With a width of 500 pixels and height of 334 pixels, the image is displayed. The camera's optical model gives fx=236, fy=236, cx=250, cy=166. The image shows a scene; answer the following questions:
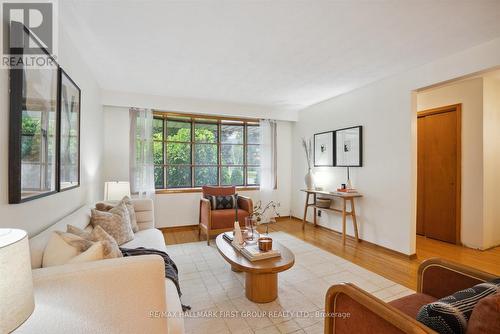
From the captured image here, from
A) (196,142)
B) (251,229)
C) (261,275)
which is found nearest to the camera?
(261,275)

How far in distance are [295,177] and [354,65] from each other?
9.59 ft

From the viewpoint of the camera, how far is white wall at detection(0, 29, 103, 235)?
1253 millimetres

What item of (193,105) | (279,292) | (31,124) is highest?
(193,105)

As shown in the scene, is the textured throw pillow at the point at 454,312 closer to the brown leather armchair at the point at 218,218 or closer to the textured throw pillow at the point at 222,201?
the brown leather armchair at the point at 218,218

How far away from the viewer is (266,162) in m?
5.14

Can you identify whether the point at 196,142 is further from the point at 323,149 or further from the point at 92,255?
the point at 92,255

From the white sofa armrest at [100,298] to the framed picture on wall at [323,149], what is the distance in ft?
12.3

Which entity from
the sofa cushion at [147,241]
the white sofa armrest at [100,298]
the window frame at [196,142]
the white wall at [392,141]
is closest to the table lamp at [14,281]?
the white sofa armrest at [100,298]

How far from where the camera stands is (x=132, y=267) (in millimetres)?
1145

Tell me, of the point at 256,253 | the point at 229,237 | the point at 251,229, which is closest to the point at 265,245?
the point at 256,253

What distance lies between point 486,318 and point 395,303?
27.5 inches

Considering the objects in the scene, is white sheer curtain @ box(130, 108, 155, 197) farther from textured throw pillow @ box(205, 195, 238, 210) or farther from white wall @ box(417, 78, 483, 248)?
white wall @ box(417, 78, 483, 248)

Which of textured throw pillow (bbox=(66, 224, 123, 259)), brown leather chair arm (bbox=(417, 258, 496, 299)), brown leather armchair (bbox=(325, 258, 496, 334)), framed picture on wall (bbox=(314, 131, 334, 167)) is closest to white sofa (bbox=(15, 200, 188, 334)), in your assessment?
textured throw pillow (bbox=(66, 224, 123, 259))
